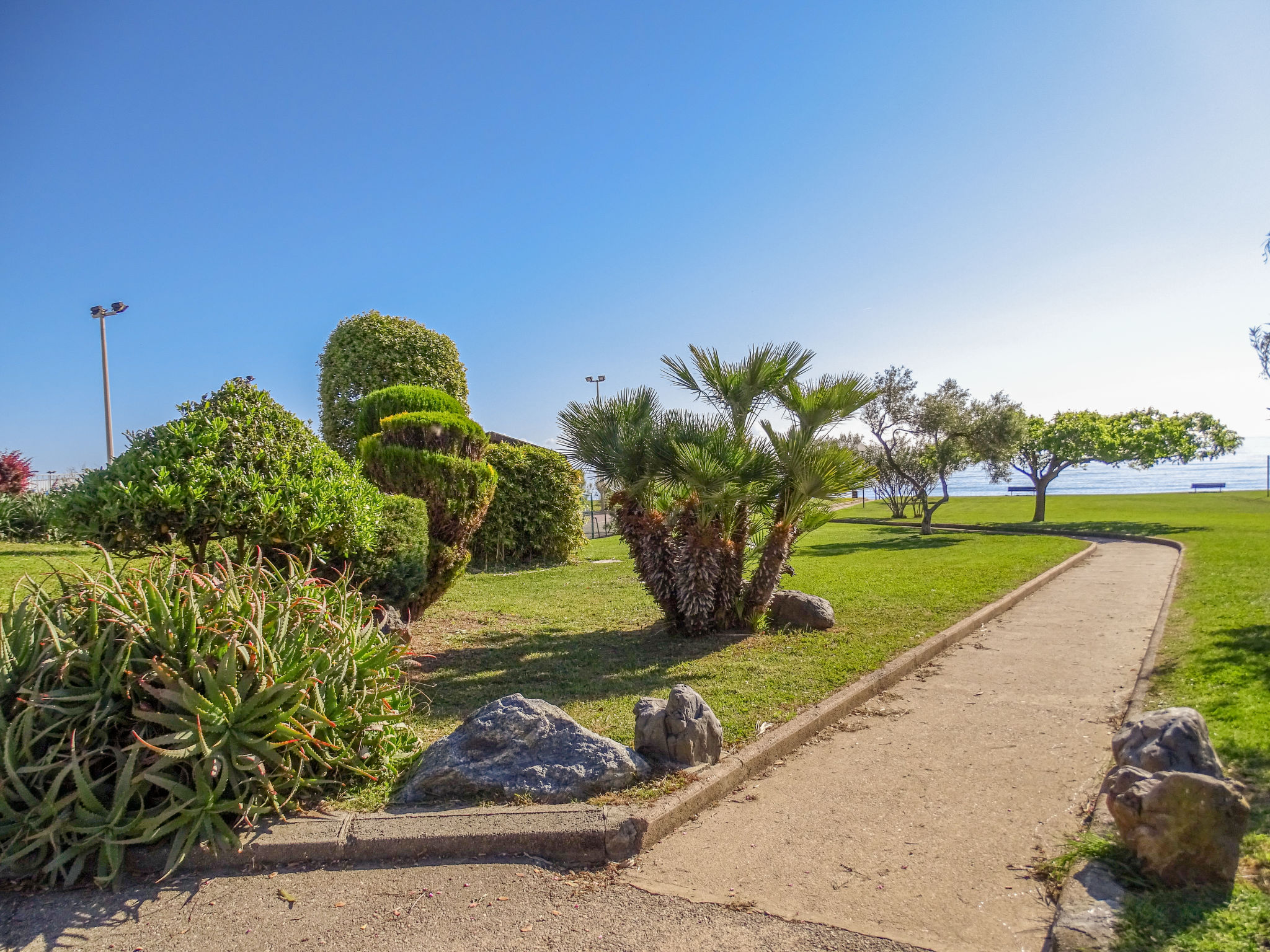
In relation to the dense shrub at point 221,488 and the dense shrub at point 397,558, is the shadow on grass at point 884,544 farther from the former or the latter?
the dense shrub at point 221,488

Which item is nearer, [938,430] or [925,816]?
[925,816]

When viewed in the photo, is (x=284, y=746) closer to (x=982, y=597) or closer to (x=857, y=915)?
(x=857, y=915)

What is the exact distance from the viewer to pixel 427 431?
10375mm

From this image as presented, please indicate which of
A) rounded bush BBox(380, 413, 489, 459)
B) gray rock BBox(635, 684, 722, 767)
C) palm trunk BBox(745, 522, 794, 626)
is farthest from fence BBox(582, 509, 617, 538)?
gray rock BBox(635, 684, 722, 767)

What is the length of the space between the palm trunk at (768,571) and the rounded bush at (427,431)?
4.61 meters

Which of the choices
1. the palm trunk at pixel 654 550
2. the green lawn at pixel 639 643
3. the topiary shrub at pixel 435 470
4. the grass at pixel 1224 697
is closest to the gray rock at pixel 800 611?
the green lawn at pixel 639 643

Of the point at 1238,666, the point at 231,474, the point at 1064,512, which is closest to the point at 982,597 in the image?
the point at 1238,666

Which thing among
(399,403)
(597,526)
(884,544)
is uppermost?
(399,403)

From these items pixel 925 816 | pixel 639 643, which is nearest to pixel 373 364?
pixel 639 643

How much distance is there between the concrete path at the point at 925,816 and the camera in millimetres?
2932

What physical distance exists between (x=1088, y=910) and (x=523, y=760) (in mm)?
2509

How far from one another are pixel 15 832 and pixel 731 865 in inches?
121

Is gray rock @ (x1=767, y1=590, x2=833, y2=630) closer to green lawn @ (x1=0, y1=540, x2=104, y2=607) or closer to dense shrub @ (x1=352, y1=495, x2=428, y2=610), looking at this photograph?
dense shrub @ (x1=352, y1=495, x2=428, y2=610)

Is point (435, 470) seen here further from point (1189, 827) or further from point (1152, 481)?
point (1152, 481)
